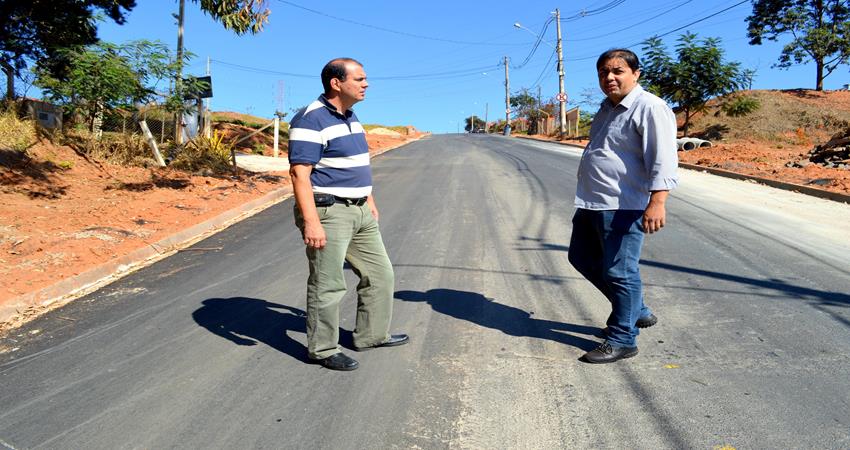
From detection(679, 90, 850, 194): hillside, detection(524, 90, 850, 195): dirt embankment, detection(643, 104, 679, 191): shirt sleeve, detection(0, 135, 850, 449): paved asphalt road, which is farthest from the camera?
detection(679, 90, 850, 194): hillside

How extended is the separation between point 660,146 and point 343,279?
74.1 inches

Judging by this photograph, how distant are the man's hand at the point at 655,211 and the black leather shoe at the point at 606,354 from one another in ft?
2.30

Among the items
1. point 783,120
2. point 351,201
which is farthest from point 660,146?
point 783,120

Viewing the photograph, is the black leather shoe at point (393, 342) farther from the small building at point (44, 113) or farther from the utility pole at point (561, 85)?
the utility pole at point (561, 85)

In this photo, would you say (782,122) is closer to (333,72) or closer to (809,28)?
(809,28)

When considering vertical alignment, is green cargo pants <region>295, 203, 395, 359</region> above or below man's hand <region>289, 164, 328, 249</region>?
below

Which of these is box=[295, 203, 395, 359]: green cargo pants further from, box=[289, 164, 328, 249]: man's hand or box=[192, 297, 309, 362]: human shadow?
box=[192, 297, 309, 362]: human shadow

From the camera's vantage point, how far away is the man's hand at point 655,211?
3.28 m

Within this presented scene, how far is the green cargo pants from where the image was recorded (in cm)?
350

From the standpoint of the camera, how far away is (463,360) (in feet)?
11.8

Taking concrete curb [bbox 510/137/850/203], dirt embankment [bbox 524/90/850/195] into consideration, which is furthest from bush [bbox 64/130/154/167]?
dirt embankment [bbox 524/90/850/195]

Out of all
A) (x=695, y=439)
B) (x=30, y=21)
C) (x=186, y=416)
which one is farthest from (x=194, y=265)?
(x=30, y=21)

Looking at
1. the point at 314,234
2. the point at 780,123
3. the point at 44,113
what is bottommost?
the point at 314,234

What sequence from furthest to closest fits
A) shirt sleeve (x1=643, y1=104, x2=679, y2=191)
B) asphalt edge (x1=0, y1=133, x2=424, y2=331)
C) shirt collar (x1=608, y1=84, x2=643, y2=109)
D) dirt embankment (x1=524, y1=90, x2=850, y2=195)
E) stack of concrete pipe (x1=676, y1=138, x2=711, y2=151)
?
dirt embankment (x1=524, y1=90, x2=850, y2=195), stack of concrete pipe (x1=676, y1=138, x2=711, y2=151), asphalt edge (x1=0, y1=133, x2=424, y2=331), shirt collar (x1=608, y1=84, x2=643, y2=109), shirt sleeve (x1=643, y1=104, x2=679, y2=191)
